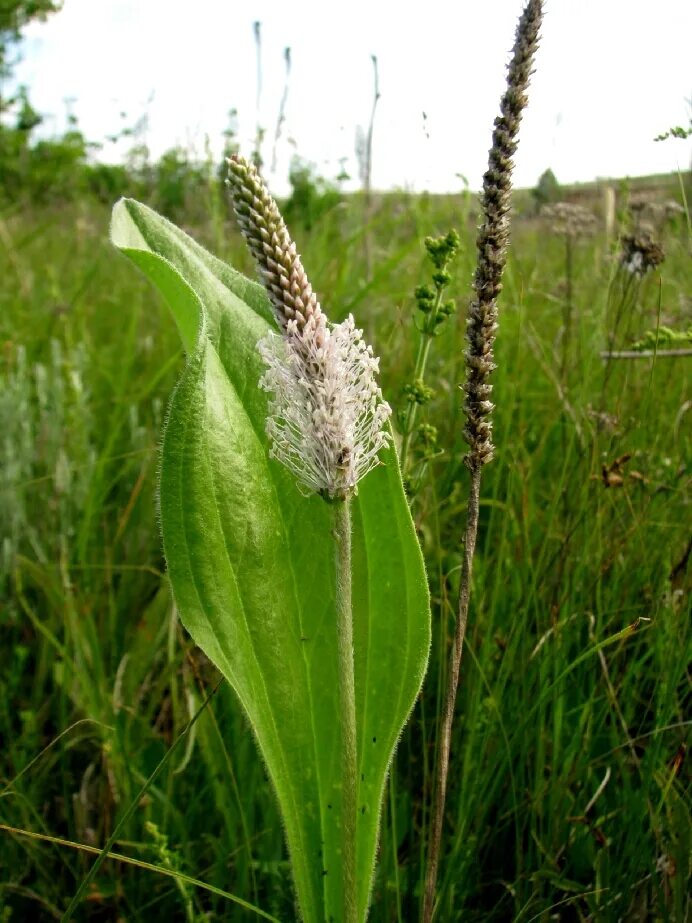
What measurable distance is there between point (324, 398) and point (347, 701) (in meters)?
0.35

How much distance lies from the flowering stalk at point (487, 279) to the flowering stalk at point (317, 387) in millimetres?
104

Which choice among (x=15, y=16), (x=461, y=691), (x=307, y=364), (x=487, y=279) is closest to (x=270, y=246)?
(x=307, y=364)

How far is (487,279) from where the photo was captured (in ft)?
2.97

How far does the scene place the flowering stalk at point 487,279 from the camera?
864 mm

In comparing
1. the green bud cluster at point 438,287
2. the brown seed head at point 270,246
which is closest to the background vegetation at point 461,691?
the green bud cluster at point 438,287

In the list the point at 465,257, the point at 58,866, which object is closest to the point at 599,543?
the point at 58,866

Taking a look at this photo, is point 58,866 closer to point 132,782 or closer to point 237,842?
point 132,782

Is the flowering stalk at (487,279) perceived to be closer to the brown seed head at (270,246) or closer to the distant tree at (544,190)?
the brown seed head at (270,246)

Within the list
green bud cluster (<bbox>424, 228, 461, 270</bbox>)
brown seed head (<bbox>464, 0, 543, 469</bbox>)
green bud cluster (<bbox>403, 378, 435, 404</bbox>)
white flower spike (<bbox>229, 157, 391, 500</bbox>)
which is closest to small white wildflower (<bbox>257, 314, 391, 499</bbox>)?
white flower spike (<bbox>229, 157, 391, 500</bbox>)

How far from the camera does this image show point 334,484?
920 millimetres

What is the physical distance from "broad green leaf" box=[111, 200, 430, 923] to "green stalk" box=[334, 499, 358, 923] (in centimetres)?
6

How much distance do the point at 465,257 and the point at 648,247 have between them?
1054 millimetres

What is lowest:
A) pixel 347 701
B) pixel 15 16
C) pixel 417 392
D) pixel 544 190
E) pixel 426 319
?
pixel 347 701

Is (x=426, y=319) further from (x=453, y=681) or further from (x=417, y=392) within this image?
(x=453, y=681)
